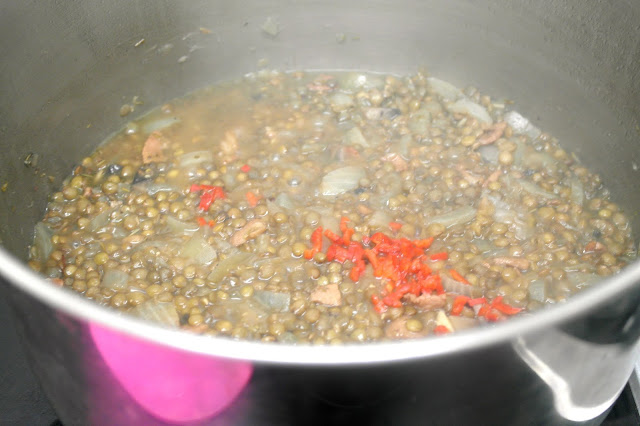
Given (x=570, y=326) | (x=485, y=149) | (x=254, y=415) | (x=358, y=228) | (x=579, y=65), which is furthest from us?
(x=485, y=149)

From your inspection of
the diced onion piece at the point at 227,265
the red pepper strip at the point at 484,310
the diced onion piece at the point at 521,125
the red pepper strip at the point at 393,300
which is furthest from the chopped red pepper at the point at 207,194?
the diced onion piece at the point at 521,125

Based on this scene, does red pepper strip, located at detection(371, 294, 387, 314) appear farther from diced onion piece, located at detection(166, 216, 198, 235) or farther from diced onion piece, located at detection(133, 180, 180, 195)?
diced onion piece, located at detection(133, 180, 180, 195)

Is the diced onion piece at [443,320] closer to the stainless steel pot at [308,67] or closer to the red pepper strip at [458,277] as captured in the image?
the red pepper strip at [458,277]

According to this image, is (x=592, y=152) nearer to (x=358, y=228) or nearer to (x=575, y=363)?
(x=358, y=228)

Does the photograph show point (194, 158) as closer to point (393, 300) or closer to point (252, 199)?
point (252, 199)

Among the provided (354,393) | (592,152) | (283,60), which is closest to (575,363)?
(354,393)
